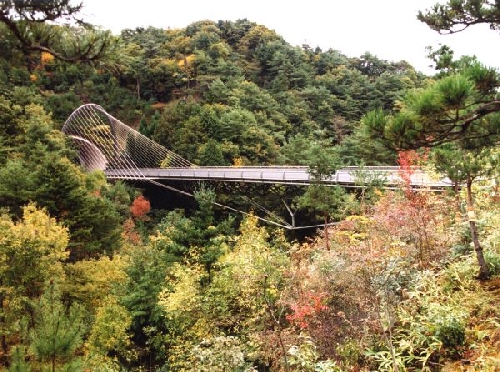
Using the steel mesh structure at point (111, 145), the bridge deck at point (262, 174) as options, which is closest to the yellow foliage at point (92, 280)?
the bridge deck at point (262, 174)

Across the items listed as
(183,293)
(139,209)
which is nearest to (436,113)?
(183,293)

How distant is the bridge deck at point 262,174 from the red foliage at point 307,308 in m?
7.59

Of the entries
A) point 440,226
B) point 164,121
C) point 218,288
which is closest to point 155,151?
point 164,121

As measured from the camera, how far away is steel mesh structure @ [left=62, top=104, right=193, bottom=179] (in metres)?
37.1

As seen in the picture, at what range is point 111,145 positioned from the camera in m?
38.5

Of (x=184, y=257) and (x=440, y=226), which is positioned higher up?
(x=440, y=226)

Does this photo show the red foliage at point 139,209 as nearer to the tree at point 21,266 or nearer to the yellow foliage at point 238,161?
the yellow foliage at point 238,161

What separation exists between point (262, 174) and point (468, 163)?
68.3ft

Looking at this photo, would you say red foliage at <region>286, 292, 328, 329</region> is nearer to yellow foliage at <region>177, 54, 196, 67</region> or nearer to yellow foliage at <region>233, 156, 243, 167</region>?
yellow foliage at <region>233, 156, 243, 167</region>

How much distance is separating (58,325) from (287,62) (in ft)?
162

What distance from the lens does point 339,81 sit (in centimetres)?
5059

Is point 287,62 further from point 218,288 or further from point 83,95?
point 218,288

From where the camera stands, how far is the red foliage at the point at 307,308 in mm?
6867

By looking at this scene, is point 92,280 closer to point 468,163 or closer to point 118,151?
point 468,163
